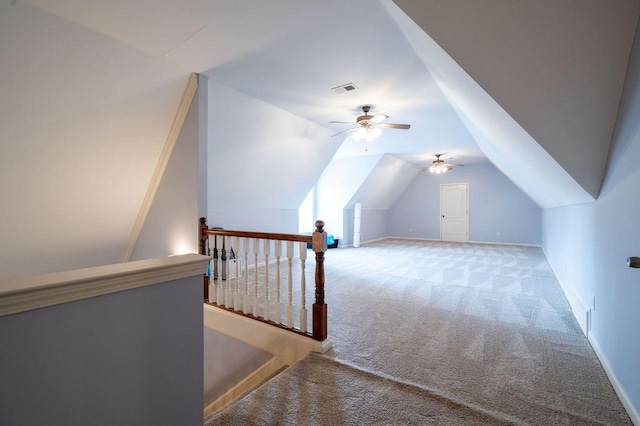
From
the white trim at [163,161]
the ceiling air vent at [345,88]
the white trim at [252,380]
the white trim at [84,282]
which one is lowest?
the white trim at [252,380]

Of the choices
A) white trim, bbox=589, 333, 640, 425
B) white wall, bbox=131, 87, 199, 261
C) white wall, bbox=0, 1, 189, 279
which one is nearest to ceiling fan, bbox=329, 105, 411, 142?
white wall, bbox=131, 87, 199, 261

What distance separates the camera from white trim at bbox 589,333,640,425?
4.79 ft

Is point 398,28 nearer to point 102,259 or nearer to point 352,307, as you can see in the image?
point 352,307

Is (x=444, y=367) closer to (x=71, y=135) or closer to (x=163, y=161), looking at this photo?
(x=163, y=161)

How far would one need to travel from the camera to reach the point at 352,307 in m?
3.16

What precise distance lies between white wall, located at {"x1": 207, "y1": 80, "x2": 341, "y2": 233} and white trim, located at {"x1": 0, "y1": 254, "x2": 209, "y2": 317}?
262 cm

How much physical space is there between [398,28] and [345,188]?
5.26m

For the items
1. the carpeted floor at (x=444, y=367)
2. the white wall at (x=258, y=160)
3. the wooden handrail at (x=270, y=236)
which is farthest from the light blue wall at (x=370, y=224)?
the wooden handrail at (x=270, y=236)

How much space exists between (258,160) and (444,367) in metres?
3.65

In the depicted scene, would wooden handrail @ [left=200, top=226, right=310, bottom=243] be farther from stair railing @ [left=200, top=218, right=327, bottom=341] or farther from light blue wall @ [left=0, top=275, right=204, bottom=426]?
light blue wall @ [left=0, top=275, right=204, bottom=426]

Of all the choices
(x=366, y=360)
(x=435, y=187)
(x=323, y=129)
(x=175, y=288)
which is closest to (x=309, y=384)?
(x=366, y=360)

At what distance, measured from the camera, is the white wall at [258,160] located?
145 inches

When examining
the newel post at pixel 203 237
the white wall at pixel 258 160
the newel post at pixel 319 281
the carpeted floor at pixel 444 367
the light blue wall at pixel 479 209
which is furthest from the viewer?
the light blue wall at pixel 479 209

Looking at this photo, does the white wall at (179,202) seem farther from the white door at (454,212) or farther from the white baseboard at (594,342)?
the white door at (454,212)
